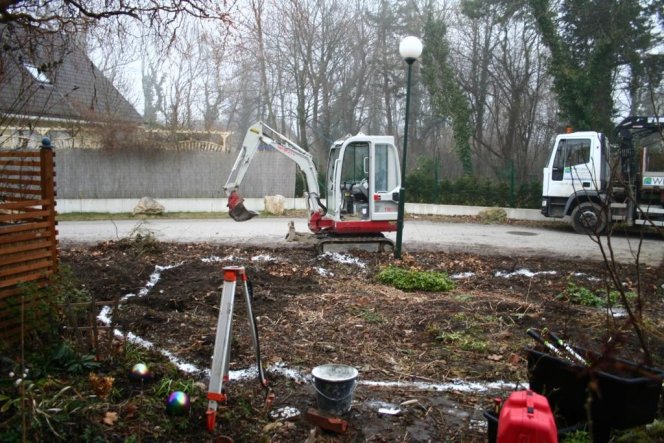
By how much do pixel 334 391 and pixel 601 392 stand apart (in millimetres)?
1739

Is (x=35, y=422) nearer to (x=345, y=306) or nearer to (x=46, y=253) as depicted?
(x=46, y=253)

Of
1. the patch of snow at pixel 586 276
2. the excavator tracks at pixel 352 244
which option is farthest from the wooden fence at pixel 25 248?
the patch of snow at pixel 586 276

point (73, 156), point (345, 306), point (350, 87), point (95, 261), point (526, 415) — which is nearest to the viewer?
point (526, 415)

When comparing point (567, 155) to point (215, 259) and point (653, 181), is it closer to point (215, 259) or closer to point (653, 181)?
point (653, 181)

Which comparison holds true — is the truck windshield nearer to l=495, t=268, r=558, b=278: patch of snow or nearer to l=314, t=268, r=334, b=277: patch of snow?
l=495, t=268, r=558, b=278: patch of snow

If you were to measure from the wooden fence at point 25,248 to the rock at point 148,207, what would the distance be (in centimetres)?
1429

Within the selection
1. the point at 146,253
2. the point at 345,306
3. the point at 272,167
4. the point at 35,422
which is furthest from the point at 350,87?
the point at 35,422

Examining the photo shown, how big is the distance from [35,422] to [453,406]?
2937 mm

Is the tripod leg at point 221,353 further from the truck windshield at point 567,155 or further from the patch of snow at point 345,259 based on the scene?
the truck windshield at point 567,155

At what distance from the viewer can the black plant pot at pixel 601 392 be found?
2945 millimetres

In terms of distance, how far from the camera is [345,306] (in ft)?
22.5

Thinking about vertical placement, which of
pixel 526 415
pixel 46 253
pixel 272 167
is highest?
pixel 272 167

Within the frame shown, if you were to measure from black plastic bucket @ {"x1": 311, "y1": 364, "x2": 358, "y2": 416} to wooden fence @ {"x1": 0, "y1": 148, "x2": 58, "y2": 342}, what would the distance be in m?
2.33

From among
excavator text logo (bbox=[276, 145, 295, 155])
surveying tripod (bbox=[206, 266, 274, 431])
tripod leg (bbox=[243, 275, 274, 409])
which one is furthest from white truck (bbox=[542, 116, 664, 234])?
surveying tripod (bbox=[206, 266, 274, 431])
